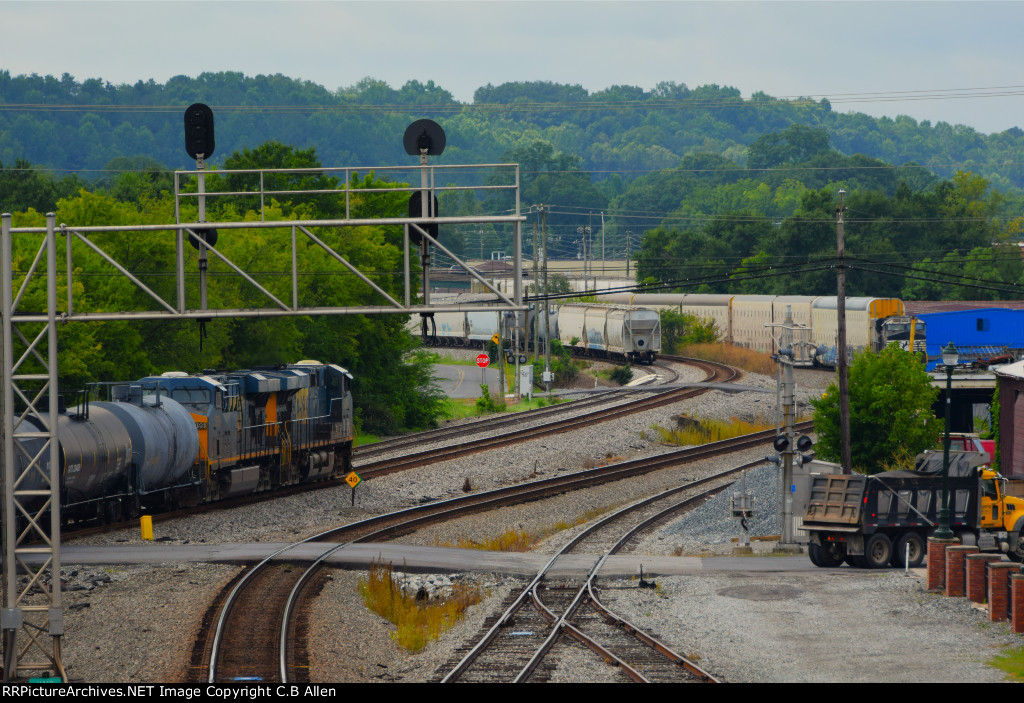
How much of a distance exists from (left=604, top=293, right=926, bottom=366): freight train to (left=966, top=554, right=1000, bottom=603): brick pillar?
2573cm

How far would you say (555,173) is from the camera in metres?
197

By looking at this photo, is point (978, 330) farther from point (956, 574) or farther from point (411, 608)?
point (411, 608)

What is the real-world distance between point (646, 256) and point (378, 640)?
8941cm

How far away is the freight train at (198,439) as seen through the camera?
90.9 ft

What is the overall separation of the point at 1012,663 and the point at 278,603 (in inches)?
488

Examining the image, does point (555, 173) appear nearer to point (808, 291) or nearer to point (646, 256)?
point (646, 256)

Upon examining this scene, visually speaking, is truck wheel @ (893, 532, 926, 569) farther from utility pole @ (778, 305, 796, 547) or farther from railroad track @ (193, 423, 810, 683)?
railroad track @ (193, 423, 810, 683)

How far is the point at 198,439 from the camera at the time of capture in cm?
3166

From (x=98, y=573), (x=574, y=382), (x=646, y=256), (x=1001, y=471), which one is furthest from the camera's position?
(x=646, y=256)

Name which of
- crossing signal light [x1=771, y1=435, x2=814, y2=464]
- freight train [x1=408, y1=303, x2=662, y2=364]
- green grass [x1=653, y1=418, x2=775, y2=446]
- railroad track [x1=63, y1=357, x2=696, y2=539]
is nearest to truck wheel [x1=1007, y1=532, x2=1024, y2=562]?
crossing signal light [x1=771, y1=435, x2=814, y2=464]

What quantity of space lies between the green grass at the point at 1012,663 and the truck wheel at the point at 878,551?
7.17 meters

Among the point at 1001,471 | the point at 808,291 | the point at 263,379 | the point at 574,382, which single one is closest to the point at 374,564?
the point at 263,379

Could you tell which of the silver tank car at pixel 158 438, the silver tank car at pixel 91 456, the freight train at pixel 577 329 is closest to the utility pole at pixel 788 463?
the silver tank car at pixel 158 438

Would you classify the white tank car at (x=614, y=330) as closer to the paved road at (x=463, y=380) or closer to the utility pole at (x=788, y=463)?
the paved road at (x=463, y=380)
